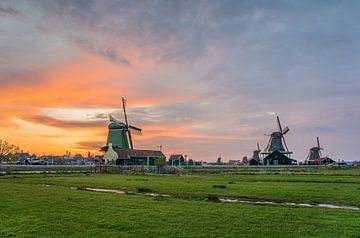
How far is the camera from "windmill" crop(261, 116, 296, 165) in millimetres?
137000

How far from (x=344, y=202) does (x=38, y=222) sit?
2159 centimetres

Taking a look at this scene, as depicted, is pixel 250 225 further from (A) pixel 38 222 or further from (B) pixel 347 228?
(A) pixel 38 222

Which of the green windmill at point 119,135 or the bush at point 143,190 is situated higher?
the green windmill at point 119,135

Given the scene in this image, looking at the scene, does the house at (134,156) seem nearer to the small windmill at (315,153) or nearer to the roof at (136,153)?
the roof at (136,153)

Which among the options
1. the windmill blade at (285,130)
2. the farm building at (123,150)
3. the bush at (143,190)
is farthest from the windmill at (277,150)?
the bush at (143,190)

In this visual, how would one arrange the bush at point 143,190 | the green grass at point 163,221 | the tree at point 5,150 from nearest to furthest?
the green grass at point 163,221 < the bush at point 143,190 < the tree at point 5,150

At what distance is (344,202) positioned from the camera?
26547 mm

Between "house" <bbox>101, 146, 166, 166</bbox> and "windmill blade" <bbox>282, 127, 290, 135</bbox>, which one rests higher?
"windmill blade" <bbox>282, 127, 290, 135</bbox>

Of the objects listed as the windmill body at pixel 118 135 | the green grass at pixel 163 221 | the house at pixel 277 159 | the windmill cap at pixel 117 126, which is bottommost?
the green grass at pixel 163 221

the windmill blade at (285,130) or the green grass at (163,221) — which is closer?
the green grass at (163,221)

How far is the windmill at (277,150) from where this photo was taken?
13700 cm

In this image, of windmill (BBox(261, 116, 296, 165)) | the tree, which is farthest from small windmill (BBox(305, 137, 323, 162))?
the tree

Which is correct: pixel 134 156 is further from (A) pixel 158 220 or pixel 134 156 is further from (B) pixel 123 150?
(A) pixel 158 220

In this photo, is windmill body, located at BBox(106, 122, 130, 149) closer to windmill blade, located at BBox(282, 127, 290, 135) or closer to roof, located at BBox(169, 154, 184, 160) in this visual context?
roof, located at BBox(169, 154, 184, 160)
